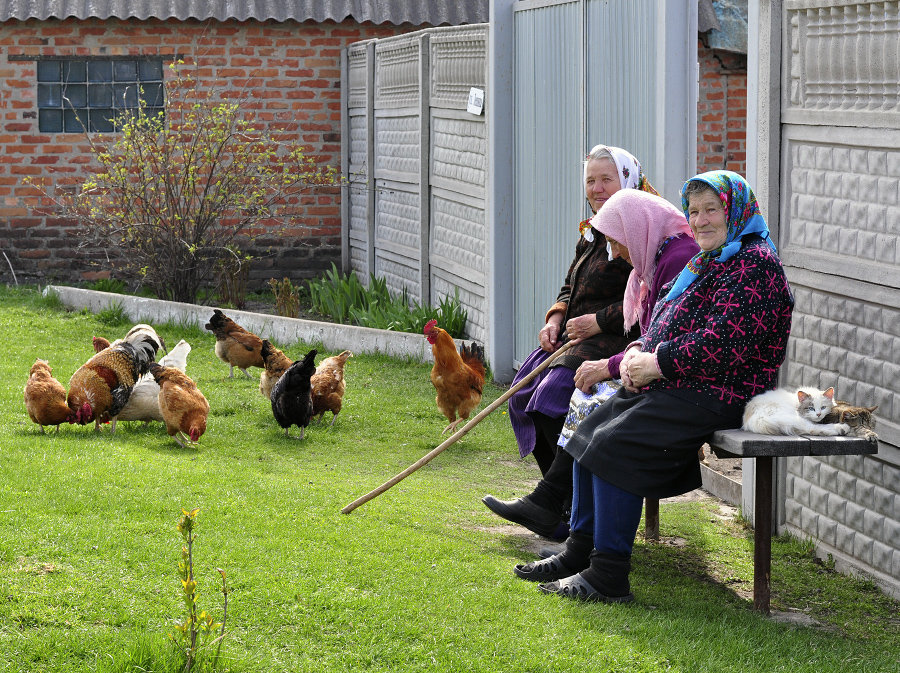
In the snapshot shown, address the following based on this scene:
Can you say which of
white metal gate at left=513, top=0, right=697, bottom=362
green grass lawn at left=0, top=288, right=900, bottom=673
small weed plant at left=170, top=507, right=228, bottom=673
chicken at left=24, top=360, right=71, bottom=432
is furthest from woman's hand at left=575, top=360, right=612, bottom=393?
chicken at left=24, top=360, right=71, bottom=432

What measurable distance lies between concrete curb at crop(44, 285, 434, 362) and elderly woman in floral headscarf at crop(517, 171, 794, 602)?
5.41m

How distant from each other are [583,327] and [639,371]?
3.36 feet

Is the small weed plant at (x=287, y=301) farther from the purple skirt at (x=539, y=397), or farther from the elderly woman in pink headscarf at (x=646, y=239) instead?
the elderly woman in pink headscarf at (x=646, y=239)

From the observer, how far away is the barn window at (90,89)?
14289 mm

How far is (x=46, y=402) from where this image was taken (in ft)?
22.6

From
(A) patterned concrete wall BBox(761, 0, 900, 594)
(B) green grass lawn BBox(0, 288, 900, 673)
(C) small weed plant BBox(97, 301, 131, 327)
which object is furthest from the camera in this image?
(C) small weed plant BBox(97, 301, 131, 327)

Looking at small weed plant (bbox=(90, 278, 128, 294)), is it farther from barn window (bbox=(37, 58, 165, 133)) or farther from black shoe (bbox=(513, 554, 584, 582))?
black shoe (bbox=(513, 554, 584, 582))

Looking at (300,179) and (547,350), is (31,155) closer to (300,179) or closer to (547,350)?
(300,179)

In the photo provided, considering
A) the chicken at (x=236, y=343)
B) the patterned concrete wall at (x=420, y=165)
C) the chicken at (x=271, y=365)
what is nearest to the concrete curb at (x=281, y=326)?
the patterned concrete wall at (x=420, y=165)

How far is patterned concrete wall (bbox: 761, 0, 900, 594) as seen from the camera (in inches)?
187

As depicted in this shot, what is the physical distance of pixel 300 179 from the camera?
46.5 feet

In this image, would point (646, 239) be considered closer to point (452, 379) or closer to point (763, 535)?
point (763, 535)

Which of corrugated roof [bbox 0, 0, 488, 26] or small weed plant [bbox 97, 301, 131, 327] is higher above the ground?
corrugated roof [bbox 0, 0, 488, 26]

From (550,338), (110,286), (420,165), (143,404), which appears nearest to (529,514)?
(550,338)
